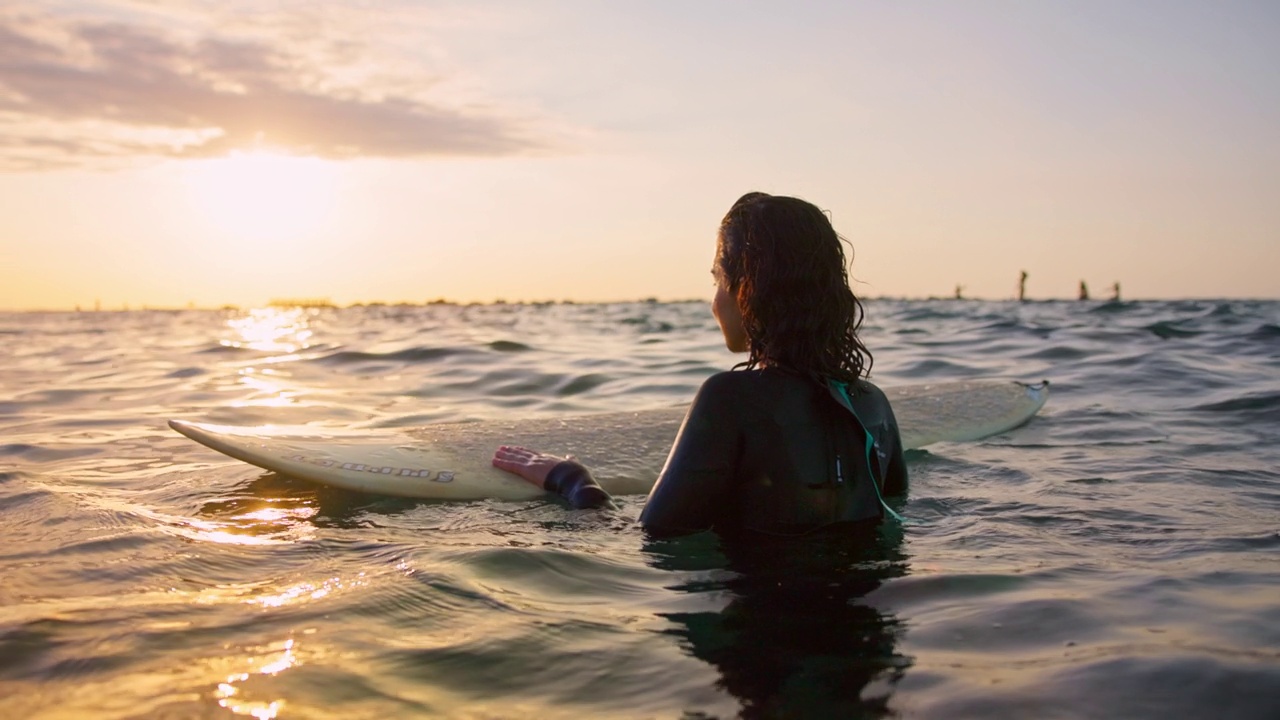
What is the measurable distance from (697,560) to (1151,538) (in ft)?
5.60

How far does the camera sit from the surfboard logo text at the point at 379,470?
15.9 feet

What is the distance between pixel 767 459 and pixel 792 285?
0.56 m

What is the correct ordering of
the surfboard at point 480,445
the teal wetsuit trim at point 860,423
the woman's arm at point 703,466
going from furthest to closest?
the surfboard at point 480,445 → the teal wetsuit trim at point 860,423 → the woman's arm at point 703,466

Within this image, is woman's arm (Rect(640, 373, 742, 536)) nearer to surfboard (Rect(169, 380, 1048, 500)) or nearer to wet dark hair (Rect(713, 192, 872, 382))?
wet dark hair (Rect(713, 192, 872, 382))

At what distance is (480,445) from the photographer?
17.7 ft

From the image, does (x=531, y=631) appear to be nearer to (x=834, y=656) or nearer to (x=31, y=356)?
(x=834, y=656)

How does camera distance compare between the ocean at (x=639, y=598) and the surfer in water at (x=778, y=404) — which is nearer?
the ocean at (x=639, y=598)

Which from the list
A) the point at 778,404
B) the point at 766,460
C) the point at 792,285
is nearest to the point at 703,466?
the point at 766,460

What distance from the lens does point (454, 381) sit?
1089cm

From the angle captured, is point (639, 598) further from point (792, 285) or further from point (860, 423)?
point (792, 285)

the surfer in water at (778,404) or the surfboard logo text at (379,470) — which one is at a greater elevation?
the surfer in water at (778,404)

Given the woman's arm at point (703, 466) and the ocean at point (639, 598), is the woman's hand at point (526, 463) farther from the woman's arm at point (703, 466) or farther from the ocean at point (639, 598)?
the woman's arm at point (703, 466)

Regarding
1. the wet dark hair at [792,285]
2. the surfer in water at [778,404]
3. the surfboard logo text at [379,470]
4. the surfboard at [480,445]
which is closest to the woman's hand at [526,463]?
the surfboard at [480,445]

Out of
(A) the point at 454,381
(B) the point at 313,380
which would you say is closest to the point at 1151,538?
(A) the point at 454,381
